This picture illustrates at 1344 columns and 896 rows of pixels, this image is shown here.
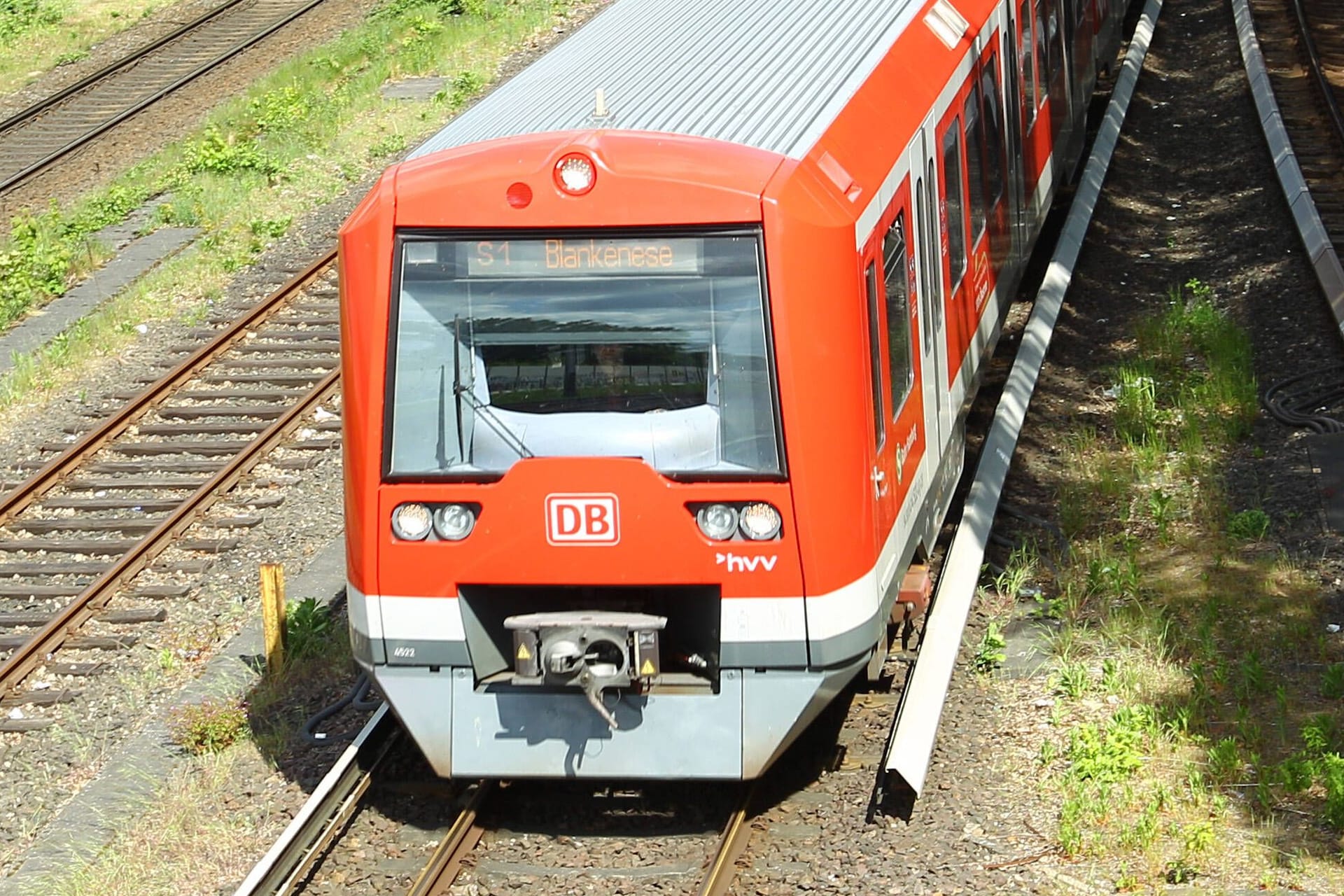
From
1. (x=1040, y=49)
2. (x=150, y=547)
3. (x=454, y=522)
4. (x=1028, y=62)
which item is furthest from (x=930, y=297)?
(x=1040, y=49)

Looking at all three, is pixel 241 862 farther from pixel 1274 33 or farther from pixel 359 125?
pixel 1274 33

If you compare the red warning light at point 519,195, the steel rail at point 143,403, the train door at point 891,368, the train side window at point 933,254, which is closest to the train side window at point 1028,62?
the train side window at point 933,254

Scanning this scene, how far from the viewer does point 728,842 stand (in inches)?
293

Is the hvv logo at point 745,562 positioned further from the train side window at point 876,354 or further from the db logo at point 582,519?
the train side window at point 876,354

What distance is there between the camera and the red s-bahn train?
7016mm

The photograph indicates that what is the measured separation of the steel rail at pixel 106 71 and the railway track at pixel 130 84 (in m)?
0.01

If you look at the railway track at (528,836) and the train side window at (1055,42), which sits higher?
the train side window at (1055,42)

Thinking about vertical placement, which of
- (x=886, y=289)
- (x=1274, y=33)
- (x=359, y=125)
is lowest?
(x=359, y=125)

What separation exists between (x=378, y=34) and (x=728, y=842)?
791 inches

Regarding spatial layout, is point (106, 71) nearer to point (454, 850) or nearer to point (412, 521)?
point (412, 521)

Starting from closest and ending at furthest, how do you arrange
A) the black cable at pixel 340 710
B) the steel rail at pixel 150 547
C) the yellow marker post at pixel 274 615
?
the black cable at pixel 340 710 < the yellow marker post at pixel 274 615 < the steel rail at pixel 150 547

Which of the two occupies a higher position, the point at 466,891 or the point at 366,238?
the point at 366,238

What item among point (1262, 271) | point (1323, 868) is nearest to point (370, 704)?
point (1323, 868)

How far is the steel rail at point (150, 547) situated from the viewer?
1051 centimetres
